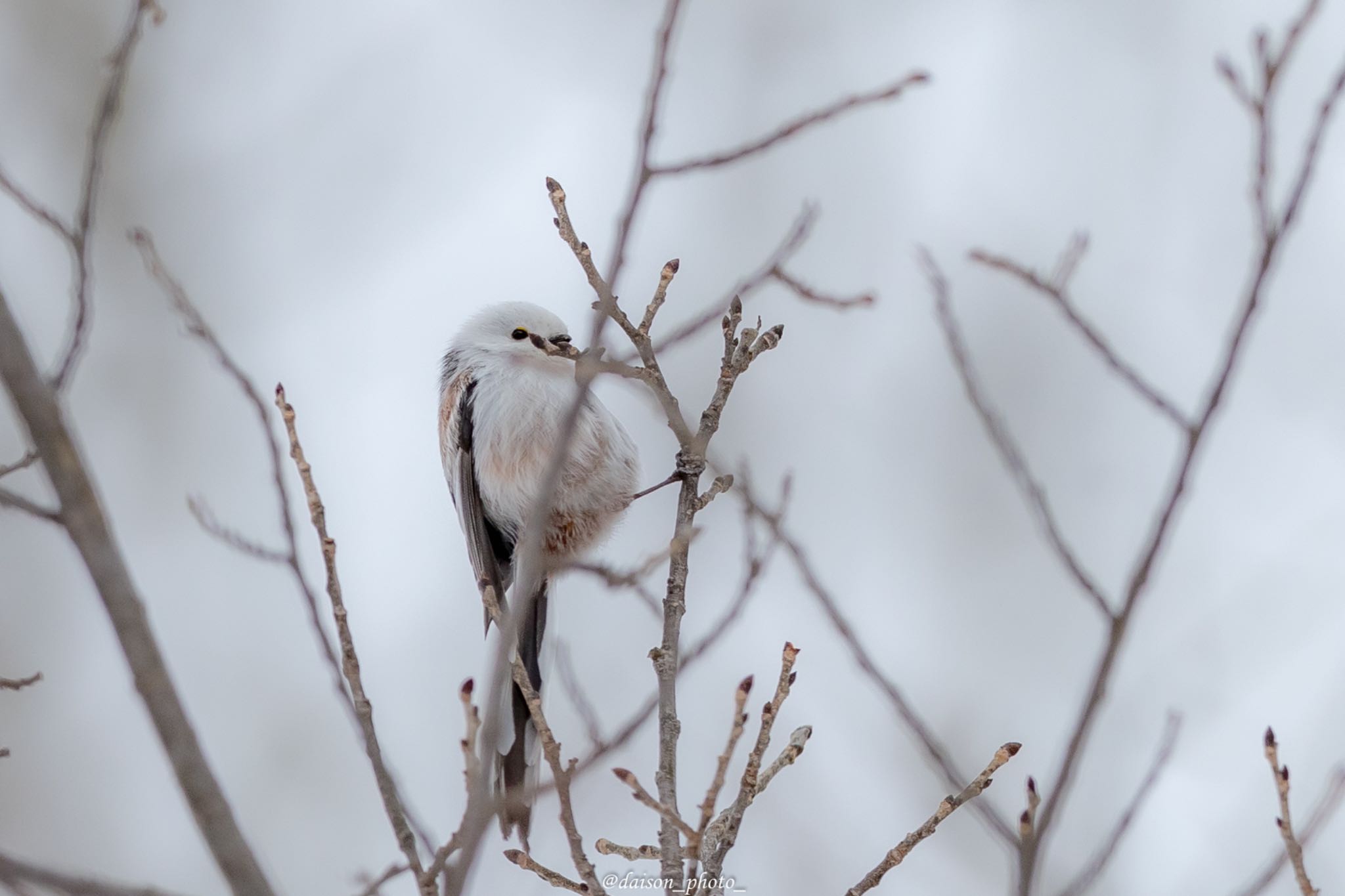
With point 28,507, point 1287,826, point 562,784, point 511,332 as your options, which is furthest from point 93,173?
point 511,332

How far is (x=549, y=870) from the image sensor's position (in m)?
2.04

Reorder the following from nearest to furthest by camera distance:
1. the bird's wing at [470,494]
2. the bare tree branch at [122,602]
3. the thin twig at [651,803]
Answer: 1. the bare tree branch at [122,602]
2. the thin twig at [651,803]
3. the bird's wing at [470,494]

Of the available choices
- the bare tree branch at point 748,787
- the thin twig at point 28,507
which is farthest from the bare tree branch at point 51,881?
the bare tree branch at point 748,787

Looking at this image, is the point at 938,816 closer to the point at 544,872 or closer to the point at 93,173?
the point at 544,872

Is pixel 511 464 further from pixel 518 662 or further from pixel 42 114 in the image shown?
pixel 42 114

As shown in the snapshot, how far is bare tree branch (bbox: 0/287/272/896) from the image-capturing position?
3.99ft

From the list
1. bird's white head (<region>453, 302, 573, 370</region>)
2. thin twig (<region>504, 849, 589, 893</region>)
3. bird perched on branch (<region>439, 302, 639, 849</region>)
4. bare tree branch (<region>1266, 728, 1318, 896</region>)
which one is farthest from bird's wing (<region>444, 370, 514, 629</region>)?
bare tree branch (<region>1266, 728, 1318, 896</region>)

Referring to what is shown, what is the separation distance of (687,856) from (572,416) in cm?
70

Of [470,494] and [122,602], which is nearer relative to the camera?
[122,602]

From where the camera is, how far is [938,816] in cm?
175

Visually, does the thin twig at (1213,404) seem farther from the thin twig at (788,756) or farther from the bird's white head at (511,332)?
the bird's white head at (511,332)

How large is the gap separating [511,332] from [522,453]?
1.81 ft

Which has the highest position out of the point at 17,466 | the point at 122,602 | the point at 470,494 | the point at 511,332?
the point at 511,332

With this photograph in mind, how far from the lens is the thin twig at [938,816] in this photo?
165 cm
